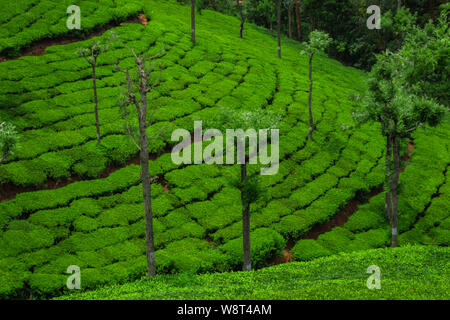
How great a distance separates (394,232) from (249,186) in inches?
487

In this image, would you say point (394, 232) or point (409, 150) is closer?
point (394, 232)

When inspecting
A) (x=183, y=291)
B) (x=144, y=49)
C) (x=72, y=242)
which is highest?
(x=144, y=49)

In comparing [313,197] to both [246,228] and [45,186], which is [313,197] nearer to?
[246,228]

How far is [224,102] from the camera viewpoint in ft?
141

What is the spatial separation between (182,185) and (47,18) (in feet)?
106

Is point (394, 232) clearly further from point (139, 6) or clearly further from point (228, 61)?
point (139, 6)

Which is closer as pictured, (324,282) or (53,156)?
(324,282)

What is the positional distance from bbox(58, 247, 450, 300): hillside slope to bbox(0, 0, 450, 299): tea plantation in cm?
16

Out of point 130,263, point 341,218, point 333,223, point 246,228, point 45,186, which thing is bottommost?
point 130,263

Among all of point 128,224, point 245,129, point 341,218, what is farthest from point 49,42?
point 341,218

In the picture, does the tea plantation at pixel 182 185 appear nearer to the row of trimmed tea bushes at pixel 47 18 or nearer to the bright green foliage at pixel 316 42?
the row of trimmed tea bushes at pixel 47 18

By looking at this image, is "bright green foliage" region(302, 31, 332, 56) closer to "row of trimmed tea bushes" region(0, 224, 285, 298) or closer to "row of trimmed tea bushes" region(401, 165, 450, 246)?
"row of trimmed tea bushes" region(401, 165, 450, 246)

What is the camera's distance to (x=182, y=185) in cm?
3222
